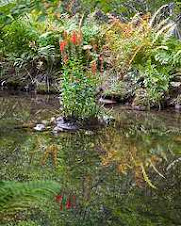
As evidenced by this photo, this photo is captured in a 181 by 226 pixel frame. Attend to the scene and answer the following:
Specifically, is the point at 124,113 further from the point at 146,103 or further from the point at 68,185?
the point at 68,185

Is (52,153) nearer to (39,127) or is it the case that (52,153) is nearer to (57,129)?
(57,129)

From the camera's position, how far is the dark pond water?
3182mm

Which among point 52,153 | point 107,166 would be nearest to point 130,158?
point 107,166

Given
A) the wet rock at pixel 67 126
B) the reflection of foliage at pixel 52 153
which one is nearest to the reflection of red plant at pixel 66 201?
the reflection of foliage at pixel 52 153

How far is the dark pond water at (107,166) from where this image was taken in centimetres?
318

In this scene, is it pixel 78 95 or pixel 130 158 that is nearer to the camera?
pixel 130 158

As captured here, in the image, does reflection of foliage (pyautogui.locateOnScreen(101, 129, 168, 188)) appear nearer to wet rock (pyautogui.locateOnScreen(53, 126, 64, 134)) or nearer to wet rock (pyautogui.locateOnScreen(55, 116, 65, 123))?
wet rock (pyautogui.locateOnScreen(53, 126, 64, 134))

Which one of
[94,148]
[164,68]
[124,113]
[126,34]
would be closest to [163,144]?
[94,148]

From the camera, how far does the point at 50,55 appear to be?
8.97 meters

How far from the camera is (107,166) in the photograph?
4.31 metres

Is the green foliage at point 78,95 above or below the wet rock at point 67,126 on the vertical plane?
above

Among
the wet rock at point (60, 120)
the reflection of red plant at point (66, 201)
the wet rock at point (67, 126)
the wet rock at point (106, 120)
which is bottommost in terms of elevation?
the wet rock at point (106, 120)

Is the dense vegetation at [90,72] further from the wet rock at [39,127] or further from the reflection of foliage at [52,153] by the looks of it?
the wet rock at [39,127]

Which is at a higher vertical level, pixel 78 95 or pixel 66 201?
pixel 66 201
